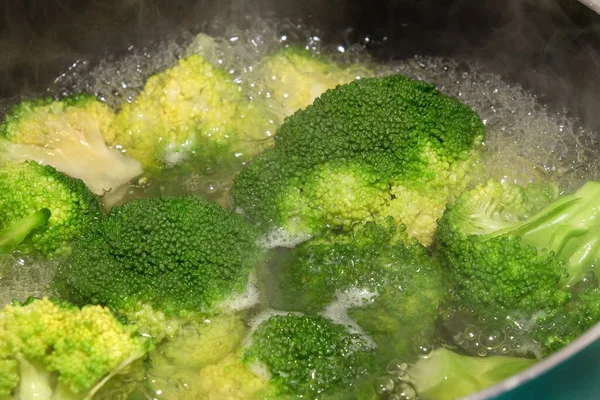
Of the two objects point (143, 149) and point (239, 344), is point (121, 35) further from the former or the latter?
point (239, 344)

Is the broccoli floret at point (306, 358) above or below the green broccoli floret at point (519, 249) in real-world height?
below

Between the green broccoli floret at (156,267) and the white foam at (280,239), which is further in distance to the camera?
the white foam at (280,239)

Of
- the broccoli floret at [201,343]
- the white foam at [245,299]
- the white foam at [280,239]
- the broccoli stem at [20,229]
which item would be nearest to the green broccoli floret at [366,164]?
the white foam at [280,239]

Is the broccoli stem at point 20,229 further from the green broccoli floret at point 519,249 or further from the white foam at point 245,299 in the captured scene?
the green broccoli floret at point 519,249

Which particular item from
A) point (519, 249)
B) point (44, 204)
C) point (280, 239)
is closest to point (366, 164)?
point (280, 239)

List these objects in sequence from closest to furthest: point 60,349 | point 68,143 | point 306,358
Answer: point 60,349
point 306,358
point 68,143

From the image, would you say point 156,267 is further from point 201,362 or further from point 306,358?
point 306,358
